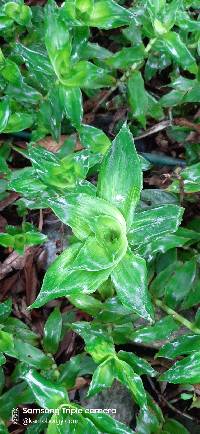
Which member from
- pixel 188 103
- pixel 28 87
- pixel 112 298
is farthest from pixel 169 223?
pixel 188 103

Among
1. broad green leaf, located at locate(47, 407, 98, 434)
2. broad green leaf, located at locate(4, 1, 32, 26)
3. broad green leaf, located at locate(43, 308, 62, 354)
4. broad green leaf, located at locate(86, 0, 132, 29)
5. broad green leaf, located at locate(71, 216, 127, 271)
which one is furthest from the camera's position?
broad green leaf, located at locate(43, 308, 62, 354)

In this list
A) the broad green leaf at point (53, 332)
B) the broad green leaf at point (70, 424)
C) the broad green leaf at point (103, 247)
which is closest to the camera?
the broad green leaf at point (103, 247)

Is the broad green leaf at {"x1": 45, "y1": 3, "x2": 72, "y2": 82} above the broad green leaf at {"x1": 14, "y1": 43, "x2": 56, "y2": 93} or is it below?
above

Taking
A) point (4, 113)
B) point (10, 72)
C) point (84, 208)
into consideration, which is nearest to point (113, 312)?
point (84, 208)

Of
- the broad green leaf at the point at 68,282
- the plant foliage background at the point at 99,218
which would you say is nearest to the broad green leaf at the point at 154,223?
the plant foliage background at the point at 99,218

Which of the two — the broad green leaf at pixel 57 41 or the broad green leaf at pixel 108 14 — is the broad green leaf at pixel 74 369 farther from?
the broad green leaf at pixel 108 14

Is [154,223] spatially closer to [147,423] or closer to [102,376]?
[102,376]

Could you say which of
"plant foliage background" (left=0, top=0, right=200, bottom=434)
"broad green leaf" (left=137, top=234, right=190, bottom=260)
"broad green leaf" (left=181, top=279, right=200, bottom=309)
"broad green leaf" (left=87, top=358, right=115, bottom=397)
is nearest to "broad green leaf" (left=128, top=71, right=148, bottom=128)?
"plant foliage background" (left=0, top=0, right=200, bottom=434)

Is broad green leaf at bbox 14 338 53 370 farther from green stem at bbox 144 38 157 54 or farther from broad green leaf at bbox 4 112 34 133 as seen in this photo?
green stem at bbox 144 38 157 54
